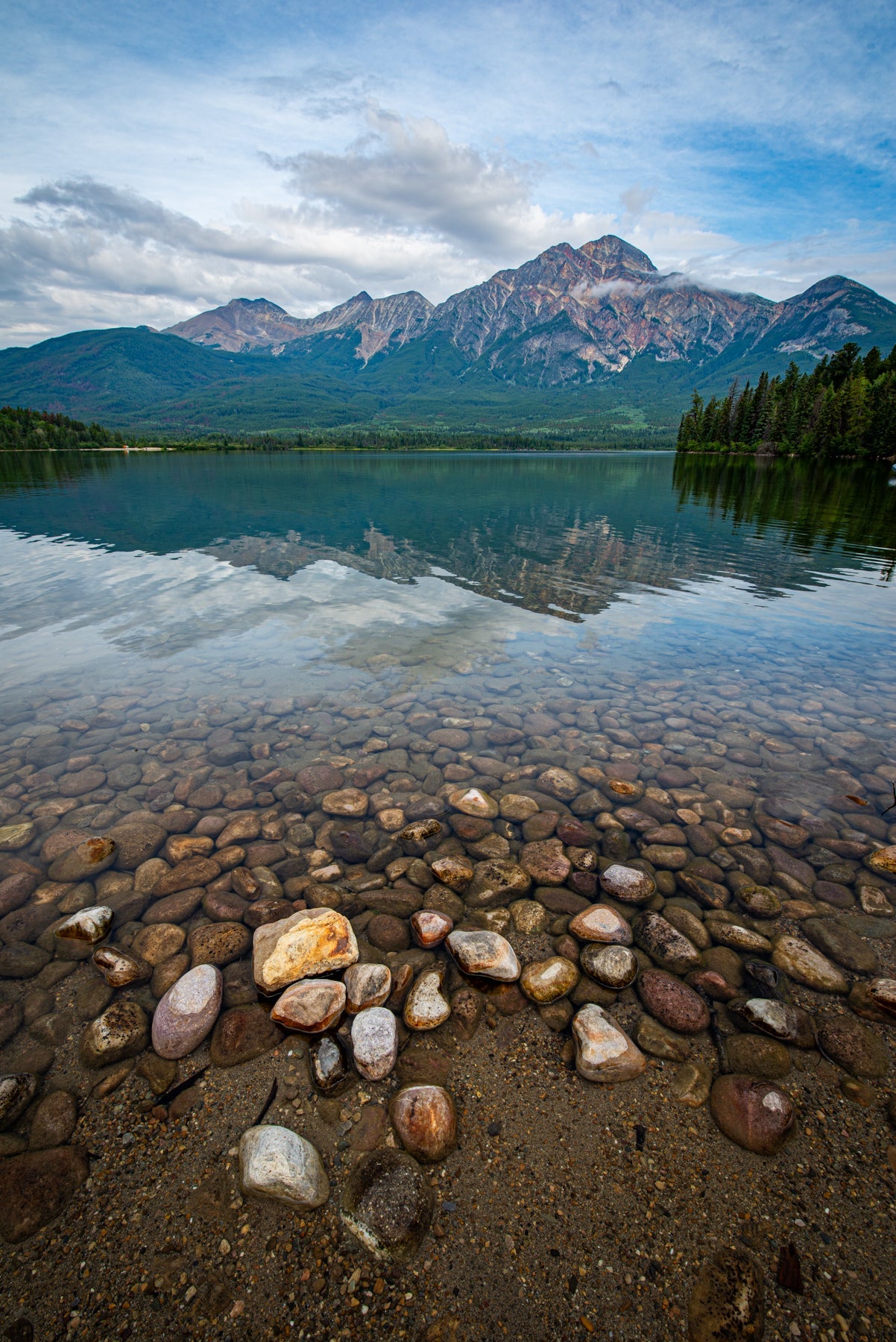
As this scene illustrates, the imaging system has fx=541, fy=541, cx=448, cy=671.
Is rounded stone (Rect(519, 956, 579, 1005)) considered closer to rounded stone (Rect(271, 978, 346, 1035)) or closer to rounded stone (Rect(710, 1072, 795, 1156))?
rounded stone (Rect(710, 1072, 795, 1156))

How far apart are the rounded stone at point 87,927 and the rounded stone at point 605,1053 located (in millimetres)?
6347

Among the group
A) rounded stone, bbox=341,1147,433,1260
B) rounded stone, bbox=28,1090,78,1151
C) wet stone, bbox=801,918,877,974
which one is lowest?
wet stone, bbox=801,918,877,974

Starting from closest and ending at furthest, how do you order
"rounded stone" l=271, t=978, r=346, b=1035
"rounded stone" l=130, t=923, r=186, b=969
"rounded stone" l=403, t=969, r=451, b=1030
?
"rounded stone" l=271, t=978, r=346, b=1035 < "rounded stone" l=403, t=969, r=451, b=1030 < "rounded stone" l=130, t=923, r=186, b=969

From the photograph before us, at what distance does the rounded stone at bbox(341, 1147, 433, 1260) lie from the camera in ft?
14.4

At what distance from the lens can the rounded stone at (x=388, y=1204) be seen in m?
4.39

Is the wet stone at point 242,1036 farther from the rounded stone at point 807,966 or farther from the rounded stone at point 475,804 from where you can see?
the rounded stone at point 807,966

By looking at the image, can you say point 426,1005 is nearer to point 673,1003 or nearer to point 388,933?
point 388,933

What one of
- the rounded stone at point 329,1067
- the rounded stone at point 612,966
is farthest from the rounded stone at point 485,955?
the rounded stone at point 329,1067

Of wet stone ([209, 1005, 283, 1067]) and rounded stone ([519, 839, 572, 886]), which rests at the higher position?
wet stone ([209, 1005, 283, 1067])

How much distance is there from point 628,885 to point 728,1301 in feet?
14.5

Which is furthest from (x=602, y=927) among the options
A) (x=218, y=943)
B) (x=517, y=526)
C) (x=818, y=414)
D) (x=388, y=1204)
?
(x=818, y=414)

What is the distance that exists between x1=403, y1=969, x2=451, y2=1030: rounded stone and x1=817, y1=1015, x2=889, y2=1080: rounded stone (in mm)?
4234

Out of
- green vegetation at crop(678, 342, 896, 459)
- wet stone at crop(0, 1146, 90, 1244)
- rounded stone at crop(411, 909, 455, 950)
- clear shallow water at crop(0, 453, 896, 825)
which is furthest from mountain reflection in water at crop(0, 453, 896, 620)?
green vegetation at crop(678, 342, 896, 459)

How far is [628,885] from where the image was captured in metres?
8.12
